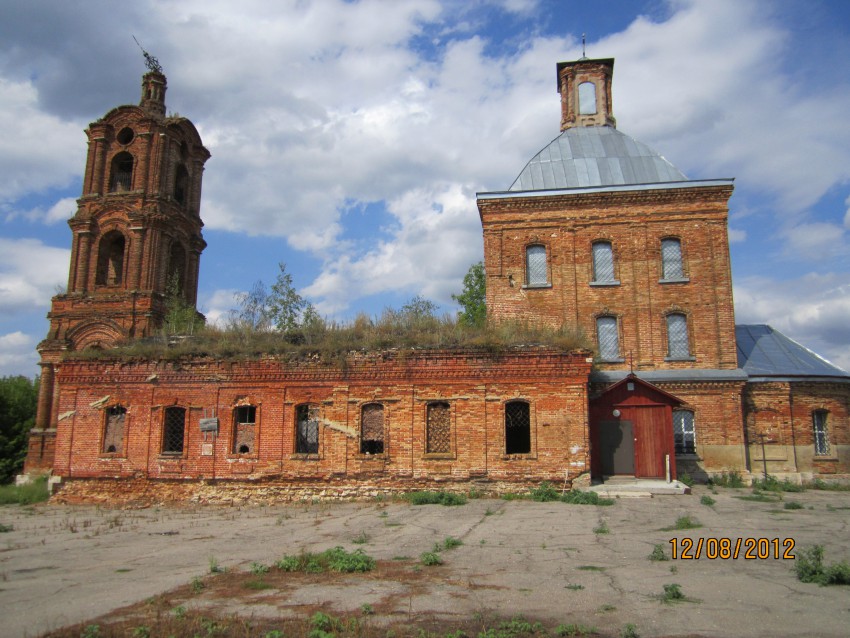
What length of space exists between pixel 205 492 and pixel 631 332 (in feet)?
51.5

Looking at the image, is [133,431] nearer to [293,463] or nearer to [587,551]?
[293,463]

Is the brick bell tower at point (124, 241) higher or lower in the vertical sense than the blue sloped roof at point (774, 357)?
higher

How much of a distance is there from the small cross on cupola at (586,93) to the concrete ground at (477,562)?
1875 centimetres

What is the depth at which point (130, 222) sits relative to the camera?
29609 millimetres

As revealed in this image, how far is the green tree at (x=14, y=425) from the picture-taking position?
1117 inches

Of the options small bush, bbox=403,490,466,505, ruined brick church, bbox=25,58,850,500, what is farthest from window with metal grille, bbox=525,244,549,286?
small bush, bbox=403,490,466,505

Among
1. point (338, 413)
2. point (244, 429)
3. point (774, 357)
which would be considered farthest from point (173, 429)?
point (774, 357)

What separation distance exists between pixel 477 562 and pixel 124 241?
27.7m

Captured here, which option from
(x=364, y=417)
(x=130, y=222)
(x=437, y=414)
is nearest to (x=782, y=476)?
(x=437, y=414)

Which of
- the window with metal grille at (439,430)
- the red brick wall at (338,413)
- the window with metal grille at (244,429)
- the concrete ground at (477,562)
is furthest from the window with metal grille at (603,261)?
the window with metal grille at (244,429)

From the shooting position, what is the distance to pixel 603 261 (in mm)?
23891
